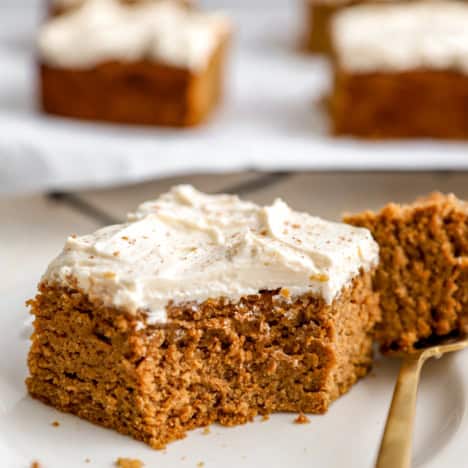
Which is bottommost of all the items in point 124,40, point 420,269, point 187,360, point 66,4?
point 187,360

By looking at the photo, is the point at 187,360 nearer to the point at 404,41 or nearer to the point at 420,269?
the point at 420,269

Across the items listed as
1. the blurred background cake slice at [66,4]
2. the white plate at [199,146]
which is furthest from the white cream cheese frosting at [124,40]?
the blurred background cake slice at [66,4]

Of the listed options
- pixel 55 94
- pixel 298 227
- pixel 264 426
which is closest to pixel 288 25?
pixel 55 94

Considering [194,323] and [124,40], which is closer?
[194,323]

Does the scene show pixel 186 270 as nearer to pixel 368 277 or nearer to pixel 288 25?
pixel 368 277

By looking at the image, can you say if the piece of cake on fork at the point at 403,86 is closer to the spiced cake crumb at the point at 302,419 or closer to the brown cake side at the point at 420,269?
the brown cake side at the point at 420,269

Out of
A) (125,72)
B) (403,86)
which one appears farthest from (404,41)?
(125,72)
